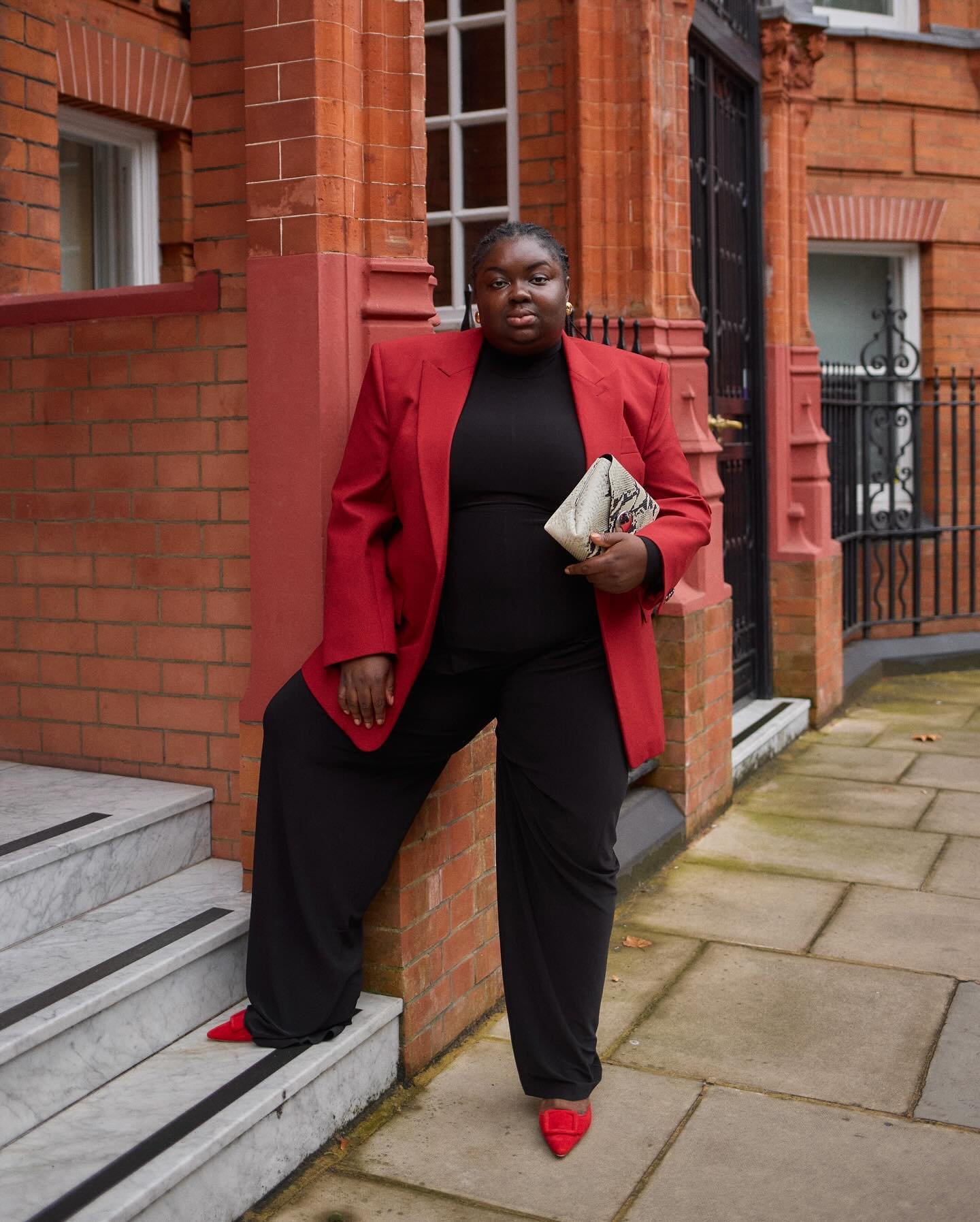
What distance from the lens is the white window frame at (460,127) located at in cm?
612

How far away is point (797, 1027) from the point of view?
12.9 ft

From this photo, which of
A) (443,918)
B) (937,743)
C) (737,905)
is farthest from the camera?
(937,743)

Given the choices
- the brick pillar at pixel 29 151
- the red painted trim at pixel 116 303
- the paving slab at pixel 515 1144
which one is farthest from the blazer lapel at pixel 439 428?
the brick pillar at pixel 29 151

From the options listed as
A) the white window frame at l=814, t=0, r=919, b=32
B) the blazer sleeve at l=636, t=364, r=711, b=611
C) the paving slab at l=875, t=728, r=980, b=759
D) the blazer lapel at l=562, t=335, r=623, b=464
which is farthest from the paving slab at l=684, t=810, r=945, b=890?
the white window frame at l=814, t=0, r=919, b=32

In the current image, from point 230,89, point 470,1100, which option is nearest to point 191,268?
point 230,89

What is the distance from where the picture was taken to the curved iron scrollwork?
32.4ft

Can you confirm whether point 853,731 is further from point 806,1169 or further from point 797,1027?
point 806,1169

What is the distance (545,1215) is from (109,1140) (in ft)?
2.95

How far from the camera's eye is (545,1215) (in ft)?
9.65

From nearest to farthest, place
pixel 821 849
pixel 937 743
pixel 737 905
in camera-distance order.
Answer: pixel 737 905
pixel 821 849
pixel 937 743

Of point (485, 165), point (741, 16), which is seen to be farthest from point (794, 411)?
point (485, 165)

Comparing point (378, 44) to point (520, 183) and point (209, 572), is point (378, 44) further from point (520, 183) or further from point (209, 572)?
point (520, 183)

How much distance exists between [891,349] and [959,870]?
5373 millimetres

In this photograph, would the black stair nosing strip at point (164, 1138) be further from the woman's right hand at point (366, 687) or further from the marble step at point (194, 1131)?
the woman's right hand at point (366, 687)
